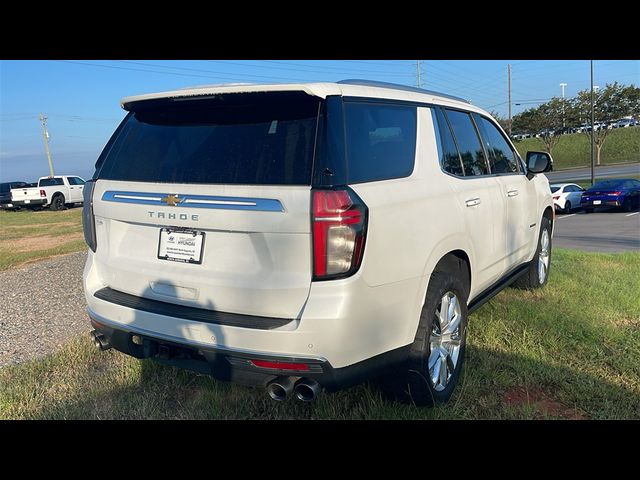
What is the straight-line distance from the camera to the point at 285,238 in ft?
7.45

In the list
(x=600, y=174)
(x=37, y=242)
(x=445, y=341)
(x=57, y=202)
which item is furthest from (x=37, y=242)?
(x=600, y=174)

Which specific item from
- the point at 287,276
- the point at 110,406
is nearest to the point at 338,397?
the point at 287,276

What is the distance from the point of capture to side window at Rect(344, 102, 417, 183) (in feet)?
8.18

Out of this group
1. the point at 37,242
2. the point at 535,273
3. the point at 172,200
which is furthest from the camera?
the point at 37,242

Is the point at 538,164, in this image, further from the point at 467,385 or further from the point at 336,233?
the point at 336,233

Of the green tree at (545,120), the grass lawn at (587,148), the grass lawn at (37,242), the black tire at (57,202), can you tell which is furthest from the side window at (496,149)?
the grass lawn at (587,148)

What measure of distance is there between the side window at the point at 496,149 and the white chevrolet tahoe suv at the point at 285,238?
1.09m

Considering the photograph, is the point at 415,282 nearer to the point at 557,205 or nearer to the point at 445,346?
the point at 445,346

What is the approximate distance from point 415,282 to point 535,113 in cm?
5126

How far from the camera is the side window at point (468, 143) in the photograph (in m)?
3.58

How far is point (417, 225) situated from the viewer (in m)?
2.70

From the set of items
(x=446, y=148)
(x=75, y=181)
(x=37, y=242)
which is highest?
(x=446, y=148)

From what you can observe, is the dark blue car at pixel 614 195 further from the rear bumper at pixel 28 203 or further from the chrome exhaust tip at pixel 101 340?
the rear bumper at pixel 28 203

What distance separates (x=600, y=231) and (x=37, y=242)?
52.0 ft
